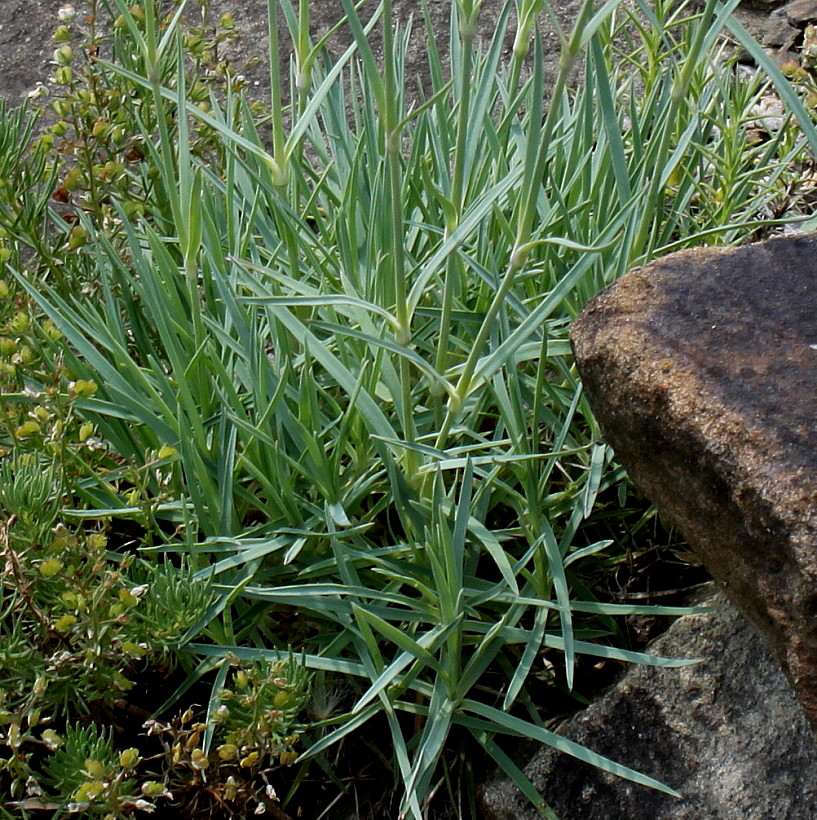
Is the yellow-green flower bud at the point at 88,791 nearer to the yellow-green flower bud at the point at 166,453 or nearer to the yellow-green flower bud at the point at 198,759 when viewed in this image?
the yellow-green flower bud at the point at 198,759

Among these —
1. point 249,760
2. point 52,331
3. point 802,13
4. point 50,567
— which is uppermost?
point 802,13

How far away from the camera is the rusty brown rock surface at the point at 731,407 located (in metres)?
1.00

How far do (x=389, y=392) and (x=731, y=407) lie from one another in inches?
22.1

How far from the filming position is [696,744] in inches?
50.6

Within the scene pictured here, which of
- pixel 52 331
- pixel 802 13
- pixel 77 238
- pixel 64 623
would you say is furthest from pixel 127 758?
pixel 802 13

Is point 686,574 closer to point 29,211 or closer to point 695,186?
point 695,186

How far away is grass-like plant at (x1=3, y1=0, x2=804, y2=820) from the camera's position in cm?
124

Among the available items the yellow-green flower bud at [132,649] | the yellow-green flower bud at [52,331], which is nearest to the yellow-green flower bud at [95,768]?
the yellow-green flower bud at [132,649]

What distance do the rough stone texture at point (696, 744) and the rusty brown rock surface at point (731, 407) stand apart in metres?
0.22

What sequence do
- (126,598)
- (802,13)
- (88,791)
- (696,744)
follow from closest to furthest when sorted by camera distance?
(88,791) → (126,598) → (696,744) → (802,13)

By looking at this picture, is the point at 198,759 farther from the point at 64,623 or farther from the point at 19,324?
the point at 19,324

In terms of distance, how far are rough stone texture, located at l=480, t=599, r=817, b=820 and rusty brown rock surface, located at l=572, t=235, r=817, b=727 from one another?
0.22 m

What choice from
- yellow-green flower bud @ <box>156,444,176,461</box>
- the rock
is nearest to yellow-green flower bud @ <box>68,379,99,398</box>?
yellow-green flower bud @ <box>156,444,176,461</box>

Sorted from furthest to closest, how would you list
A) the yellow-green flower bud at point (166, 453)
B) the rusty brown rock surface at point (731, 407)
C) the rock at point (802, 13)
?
the rock at point (802, 13), the yellow-green flower bud at point (166, 453), the rusty brown rock surface at point (731, 407)
